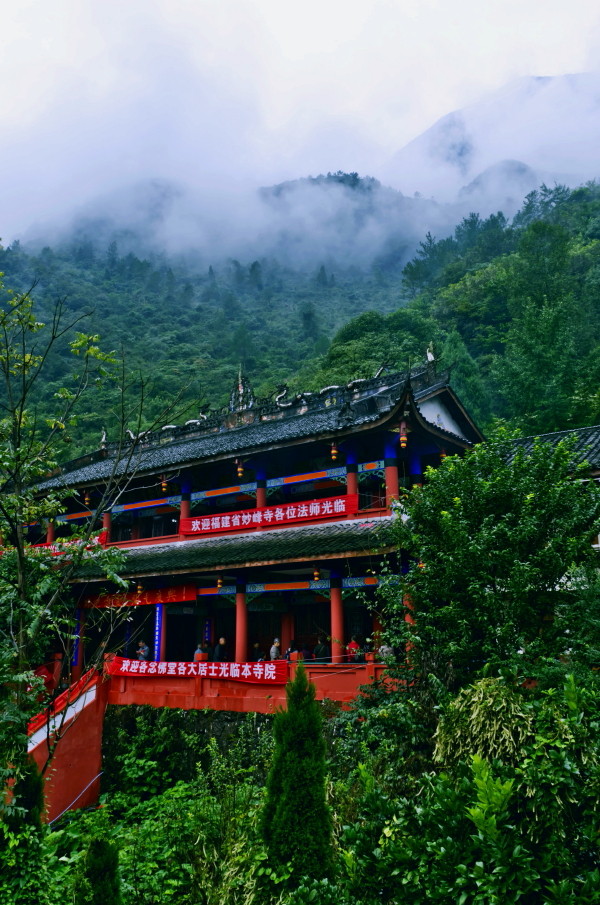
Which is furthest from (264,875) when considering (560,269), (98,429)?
(98,429)

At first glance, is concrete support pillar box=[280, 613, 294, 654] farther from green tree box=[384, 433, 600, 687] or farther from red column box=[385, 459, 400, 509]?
green tree box=[384, 433, 600, 687]

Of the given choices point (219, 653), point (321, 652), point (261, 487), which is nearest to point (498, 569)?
point (321, 652)

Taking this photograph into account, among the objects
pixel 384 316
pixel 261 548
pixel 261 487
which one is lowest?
pixel 261 548

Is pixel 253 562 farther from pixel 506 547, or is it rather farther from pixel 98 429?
pixel 98 429

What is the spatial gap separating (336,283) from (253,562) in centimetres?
10174

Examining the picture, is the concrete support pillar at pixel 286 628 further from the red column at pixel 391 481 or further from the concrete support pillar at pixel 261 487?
the red column at pixel 391 481

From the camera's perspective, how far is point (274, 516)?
62.1 ft

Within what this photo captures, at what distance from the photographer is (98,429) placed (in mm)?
57281

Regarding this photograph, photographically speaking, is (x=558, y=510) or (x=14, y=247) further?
(x=14, y=247)

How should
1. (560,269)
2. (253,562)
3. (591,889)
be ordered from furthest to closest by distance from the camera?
1. (560,269)
2. (253,562)
3. (591,889)

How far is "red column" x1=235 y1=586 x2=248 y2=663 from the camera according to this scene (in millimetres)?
17672

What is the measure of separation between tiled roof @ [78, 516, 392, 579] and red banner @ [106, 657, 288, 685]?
2.60 metres

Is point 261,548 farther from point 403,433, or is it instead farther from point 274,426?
point 274,426

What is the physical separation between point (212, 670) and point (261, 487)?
6.16 m
